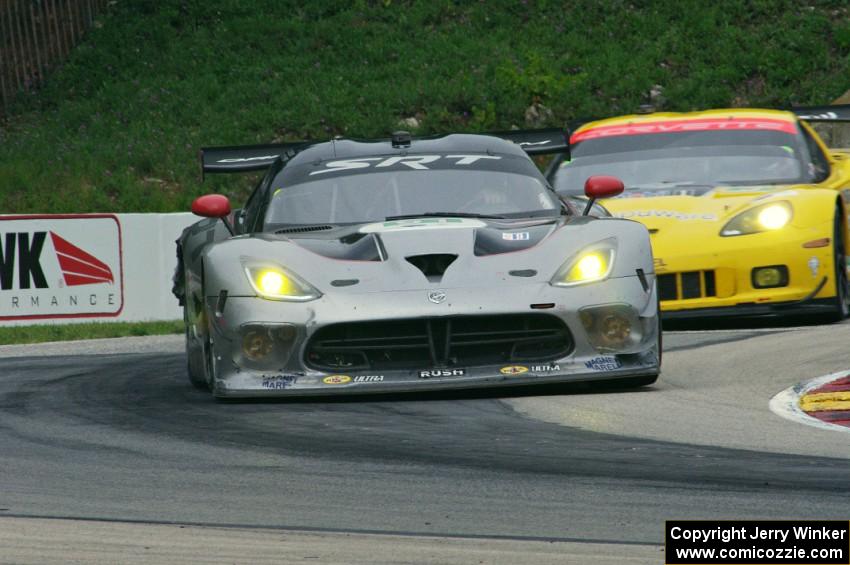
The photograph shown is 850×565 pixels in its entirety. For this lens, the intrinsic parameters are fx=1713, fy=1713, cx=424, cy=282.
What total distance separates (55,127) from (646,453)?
1980cm

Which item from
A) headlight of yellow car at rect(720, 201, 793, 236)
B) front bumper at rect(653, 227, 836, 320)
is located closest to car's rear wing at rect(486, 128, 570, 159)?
front bumper at rect(653, 227, 836, 320)

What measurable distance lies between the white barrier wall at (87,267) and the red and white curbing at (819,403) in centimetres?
865

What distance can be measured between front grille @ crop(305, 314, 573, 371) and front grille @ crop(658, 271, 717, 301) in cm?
333

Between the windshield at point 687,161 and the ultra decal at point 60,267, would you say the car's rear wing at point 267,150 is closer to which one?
the windshield at point 687,161

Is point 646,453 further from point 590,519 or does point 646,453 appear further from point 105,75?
point 105,75

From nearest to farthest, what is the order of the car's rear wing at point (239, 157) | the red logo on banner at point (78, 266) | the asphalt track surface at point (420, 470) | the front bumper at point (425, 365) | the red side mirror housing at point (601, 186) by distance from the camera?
the asphalt track surface at point (420, 470) → the front bumper at point (425, 365) → the red side mirror housing at point (601, 186) → the car's rear wing at point (239, 157) → the red logo on banner at point (78, 266)

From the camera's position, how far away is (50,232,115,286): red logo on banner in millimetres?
14664

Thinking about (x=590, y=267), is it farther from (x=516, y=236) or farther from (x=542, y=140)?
(x=542, y=140)

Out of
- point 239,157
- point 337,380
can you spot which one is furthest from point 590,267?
point 239,157

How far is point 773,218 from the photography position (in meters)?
10.1

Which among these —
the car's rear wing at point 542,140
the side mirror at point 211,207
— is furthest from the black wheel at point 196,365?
the car's rear wing at point 542,140

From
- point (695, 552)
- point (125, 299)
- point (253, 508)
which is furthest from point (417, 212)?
point (125, 299)

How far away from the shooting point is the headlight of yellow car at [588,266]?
6.90 meters

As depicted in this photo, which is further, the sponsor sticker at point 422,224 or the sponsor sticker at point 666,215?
the sponsor sticker at point 666,215
